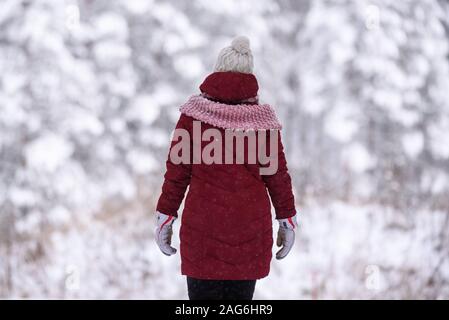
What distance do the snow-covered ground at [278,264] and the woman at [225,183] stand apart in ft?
14.1

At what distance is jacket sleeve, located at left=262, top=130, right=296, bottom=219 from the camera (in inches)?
135

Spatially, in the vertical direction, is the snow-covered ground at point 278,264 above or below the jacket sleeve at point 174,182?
below

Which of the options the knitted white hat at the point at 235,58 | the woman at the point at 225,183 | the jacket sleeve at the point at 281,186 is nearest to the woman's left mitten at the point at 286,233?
the jacket sleeve at the point at 281,186

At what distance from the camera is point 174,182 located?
11.1 ft

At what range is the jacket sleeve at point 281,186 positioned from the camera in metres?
3.42

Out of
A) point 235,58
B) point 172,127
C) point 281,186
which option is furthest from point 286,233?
point 172,127

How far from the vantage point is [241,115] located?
3.28 m

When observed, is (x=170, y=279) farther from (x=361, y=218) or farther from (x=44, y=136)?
(x=361, y=218)

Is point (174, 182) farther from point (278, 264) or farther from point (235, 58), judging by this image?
point (278, 264)

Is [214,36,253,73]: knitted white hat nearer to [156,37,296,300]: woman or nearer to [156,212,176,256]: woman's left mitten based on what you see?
[156,37,296,300]: woman

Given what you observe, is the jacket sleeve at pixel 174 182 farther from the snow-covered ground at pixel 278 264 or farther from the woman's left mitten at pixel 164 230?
the snow-covered ground at pixel 278 264

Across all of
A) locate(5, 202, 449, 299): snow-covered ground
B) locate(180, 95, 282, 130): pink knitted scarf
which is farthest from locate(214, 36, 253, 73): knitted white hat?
locate(5, 202, 449, 299): snow-covered ground

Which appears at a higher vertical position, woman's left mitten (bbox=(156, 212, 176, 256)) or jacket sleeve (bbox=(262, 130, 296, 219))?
jacket sleeve (bbox=(262, 130, 296, 219))
